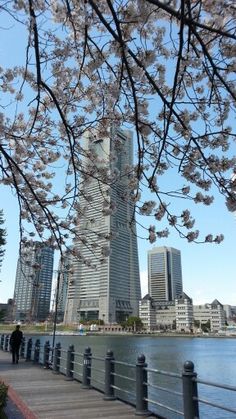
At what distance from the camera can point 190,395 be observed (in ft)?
20.9

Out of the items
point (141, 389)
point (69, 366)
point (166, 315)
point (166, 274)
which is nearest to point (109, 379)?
point (141, 389)

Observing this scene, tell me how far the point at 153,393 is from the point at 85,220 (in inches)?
701

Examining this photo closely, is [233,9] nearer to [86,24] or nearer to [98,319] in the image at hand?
[86,24]

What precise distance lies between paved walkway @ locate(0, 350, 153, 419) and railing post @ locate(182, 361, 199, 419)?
1.64 metres

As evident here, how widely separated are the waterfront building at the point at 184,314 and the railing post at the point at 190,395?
171580mm

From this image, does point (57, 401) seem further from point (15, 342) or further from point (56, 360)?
point (15, 342)

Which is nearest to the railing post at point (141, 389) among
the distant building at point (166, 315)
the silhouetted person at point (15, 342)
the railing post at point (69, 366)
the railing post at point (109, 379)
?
the railing post at point (109, 379)

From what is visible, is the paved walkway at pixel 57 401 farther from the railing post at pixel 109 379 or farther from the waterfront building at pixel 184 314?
the waterfront building at pixel 184 314

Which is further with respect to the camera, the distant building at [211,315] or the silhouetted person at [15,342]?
the distant building at [211,315]

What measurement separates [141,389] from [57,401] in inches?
86.5

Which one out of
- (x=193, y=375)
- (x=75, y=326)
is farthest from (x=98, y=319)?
(x=193, y=375)

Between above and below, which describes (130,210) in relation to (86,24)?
below

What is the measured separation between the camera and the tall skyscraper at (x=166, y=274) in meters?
159

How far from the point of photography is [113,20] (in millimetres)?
3902
